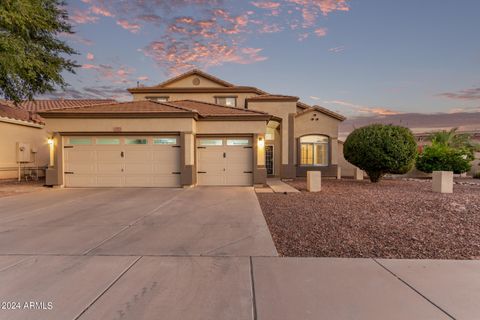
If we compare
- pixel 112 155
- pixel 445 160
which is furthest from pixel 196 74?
pixel 445 160

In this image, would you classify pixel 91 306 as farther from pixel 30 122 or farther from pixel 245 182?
pixel 30 122

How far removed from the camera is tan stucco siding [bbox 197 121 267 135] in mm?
13500

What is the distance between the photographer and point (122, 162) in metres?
12.9

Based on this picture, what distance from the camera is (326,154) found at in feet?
62.3

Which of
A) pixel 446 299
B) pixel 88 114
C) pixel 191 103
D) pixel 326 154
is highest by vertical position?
pixel 191 103

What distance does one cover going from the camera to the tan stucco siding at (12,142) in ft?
50.5

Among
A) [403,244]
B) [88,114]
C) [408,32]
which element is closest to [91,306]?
[403,244]

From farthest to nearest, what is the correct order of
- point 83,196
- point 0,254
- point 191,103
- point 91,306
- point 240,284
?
point 191,103 < point 83,196 < point 0,254 < point 240,284 < point 91,306

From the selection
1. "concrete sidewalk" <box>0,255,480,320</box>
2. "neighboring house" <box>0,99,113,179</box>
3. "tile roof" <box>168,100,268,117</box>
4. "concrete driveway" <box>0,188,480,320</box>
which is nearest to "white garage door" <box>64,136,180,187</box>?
"tile roof" <box>168,100,268,117</box>

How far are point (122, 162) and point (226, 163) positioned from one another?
5.31 m

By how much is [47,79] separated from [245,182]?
40.6 ft

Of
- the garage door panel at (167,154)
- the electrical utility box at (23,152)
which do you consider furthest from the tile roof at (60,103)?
the garage door panel at (167,154)

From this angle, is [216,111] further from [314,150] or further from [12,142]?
[12,142]

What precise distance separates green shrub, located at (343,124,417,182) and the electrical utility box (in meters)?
20.2
